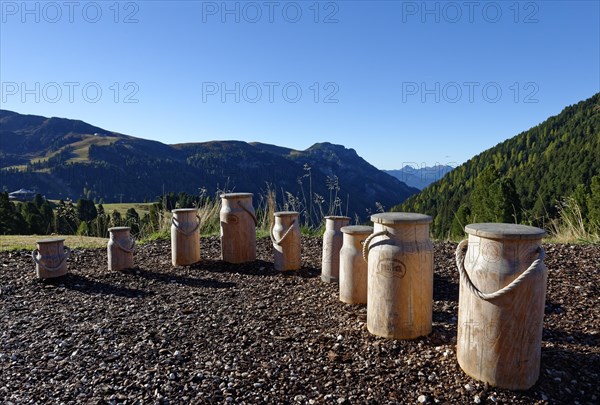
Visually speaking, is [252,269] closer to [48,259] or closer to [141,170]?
[48,259]

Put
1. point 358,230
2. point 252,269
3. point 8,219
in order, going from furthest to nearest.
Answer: point 8,219 → point 252,269 → point 358,230

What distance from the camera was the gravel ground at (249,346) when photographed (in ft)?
7.98

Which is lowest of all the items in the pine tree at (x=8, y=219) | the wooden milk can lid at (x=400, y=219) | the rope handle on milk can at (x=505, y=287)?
the pine tree at (x=8, y=219)

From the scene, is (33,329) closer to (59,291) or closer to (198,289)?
(59,291)

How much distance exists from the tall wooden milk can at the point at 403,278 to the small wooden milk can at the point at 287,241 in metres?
2.34

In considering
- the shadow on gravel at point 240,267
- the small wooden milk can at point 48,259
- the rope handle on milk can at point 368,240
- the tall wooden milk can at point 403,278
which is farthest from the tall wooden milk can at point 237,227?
the tall wooden milk can at point 403,278

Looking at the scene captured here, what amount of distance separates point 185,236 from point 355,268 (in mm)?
2954

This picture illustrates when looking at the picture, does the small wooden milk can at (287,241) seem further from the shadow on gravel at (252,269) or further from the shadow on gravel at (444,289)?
the shadow on gravel at (444,289)

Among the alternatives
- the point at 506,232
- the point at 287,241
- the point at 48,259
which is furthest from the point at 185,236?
the point at 506,232

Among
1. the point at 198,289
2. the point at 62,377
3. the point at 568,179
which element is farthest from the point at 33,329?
the point at 568,179

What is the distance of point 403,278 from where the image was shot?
9.93 feet

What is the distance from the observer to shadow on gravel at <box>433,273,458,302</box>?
13.4 ft

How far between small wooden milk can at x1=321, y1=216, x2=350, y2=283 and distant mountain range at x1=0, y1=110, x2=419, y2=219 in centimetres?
8099

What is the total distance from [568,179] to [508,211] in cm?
3368
